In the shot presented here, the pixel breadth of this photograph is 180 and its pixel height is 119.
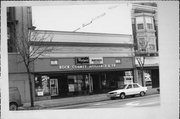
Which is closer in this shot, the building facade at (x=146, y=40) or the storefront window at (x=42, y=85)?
the building facade at (x=146, y=40)

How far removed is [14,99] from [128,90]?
8.56 ft

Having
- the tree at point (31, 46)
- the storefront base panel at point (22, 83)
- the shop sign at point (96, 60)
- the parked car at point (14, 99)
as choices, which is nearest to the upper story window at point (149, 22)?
the shop sign at point (96, 60)

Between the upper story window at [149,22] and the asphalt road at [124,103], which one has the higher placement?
the upper story window at [149,22]

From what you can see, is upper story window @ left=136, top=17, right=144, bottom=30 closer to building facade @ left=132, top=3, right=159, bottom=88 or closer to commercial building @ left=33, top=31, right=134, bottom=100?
building facade @ left=132, top=3, right=159, bottom=88

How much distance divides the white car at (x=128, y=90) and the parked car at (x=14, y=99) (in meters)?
2.04

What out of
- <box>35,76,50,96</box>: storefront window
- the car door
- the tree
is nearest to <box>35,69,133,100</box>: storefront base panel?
<box>35,76,50,96</box>: storefront window

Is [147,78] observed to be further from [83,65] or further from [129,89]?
[83,65]

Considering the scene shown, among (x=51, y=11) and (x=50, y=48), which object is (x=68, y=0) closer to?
(x=51, y=11)

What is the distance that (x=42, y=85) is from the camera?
5.97 metres

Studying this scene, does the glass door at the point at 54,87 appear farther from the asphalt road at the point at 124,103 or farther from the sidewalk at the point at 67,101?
the asphalt road at the point at 124,103

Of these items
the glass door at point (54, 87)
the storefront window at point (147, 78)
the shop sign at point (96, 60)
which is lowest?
the glass door at point (54, 87)

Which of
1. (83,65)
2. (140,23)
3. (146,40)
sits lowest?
(83,65)

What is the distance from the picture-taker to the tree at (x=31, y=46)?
5789mm

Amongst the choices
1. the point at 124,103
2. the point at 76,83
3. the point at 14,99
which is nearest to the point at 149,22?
the point at 124,103
